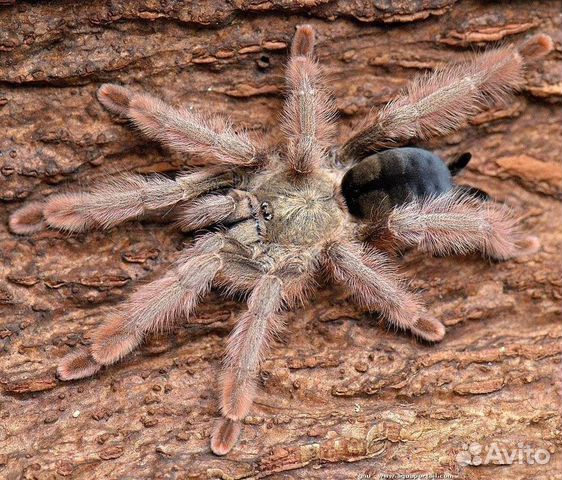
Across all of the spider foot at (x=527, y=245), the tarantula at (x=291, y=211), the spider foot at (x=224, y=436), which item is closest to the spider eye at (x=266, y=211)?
the tarantula at (x=291, y=211)

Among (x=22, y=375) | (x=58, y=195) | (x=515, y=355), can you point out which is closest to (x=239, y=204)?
(x=58, y=195)

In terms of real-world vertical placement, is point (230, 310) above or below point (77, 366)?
above

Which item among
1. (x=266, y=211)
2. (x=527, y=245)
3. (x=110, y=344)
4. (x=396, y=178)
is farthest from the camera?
(x=527, y=245)

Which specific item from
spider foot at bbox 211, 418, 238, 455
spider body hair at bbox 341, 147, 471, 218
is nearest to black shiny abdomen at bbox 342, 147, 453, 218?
spider body hair at bbox 341, 147, 471, 218

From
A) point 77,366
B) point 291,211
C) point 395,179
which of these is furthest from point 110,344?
point 395,179

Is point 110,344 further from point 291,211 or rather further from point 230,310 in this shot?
point 291,211

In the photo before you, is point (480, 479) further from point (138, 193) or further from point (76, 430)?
point (138, 193)

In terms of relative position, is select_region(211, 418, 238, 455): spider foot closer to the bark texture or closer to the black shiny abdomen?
the bark texture
